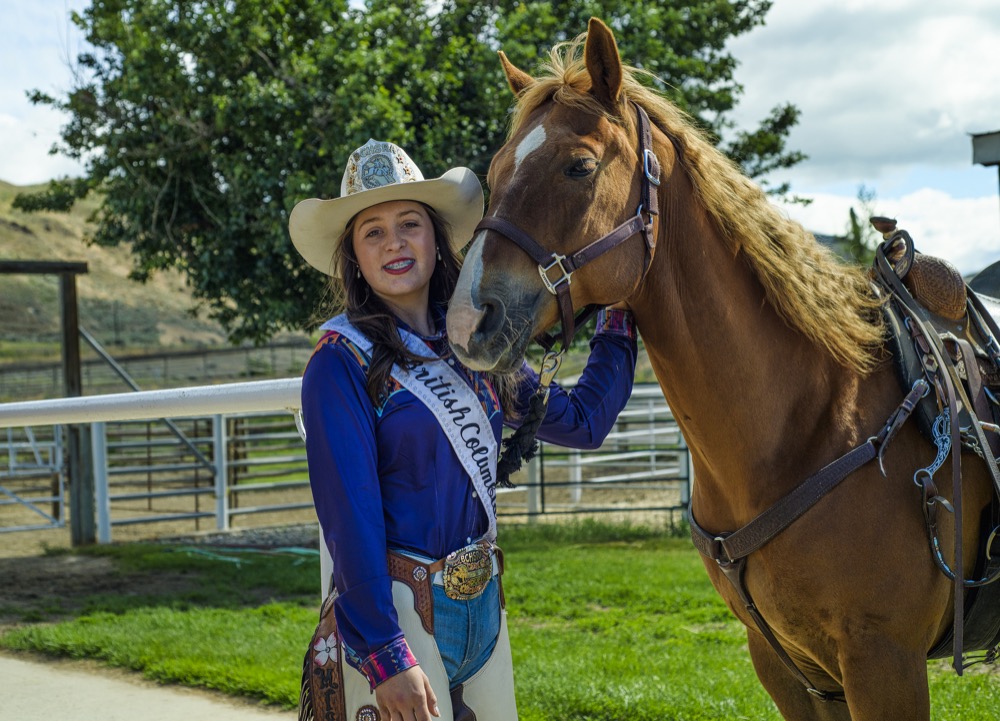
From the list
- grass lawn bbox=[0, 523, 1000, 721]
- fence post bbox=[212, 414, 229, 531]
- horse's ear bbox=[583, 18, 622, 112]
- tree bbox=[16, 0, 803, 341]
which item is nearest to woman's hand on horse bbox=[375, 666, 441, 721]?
horse's ear bbox=[583, 18, 622, 112]

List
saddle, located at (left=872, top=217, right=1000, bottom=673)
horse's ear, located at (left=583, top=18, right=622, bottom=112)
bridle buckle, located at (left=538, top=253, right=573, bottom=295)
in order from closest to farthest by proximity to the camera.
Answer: bridle buckle, located at (left=538, top=253, right=573, bottom=295) → horse's ear, located at (left=583, top=18, right=622, bottom=112) → saddle, located at (left=872, top=217, right=1000, bottom=673)

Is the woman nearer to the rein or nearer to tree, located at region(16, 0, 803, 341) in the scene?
the rein

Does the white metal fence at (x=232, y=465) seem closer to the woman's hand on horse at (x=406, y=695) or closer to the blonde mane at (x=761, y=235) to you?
the woman's hand on horse at (x=406, y=695)

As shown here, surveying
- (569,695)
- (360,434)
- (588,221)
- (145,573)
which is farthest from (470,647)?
(145,573)

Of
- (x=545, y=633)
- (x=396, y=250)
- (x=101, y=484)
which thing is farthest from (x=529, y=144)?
(x=101, y=484)

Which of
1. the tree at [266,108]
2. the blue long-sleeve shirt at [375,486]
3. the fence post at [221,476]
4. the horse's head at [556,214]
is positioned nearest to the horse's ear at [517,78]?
the horse's head at [556,214]

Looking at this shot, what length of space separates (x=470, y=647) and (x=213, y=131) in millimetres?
8229

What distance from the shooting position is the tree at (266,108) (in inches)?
340

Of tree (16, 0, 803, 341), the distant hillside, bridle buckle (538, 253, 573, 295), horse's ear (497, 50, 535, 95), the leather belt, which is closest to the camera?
the leather belt

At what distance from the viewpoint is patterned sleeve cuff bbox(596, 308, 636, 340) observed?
7.32 ft

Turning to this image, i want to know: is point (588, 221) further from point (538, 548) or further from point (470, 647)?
point (538, 548)

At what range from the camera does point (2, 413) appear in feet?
11.8

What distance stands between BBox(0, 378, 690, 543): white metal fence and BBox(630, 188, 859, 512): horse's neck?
97 cm

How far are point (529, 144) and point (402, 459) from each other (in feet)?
2.34
